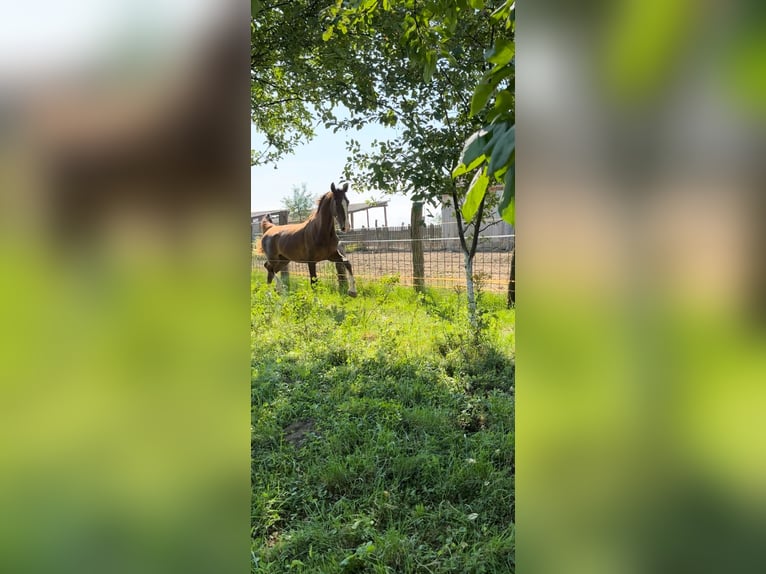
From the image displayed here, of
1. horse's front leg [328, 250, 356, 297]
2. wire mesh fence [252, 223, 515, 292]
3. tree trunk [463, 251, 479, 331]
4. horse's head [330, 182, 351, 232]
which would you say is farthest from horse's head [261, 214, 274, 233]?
tree trunk [463, 251, 479, 331]

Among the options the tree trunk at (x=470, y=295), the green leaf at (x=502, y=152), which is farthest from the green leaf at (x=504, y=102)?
the tree trunk at (x=470, y=295)

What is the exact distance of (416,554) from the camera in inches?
80.2

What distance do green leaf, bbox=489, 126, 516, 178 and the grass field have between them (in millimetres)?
1707

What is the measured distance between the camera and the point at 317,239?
6.88m

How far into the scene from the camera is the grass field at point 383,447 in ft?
6.86

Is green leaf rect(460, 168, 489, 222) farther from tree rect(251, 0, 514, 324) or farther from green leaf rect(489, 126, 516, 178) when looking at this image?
tree rect(251, 0, 514, 324)

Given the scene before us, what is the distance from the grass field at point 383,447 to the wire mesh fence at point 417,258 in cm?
154

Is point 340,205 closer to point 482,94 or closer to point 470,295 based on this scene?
point 470,295
